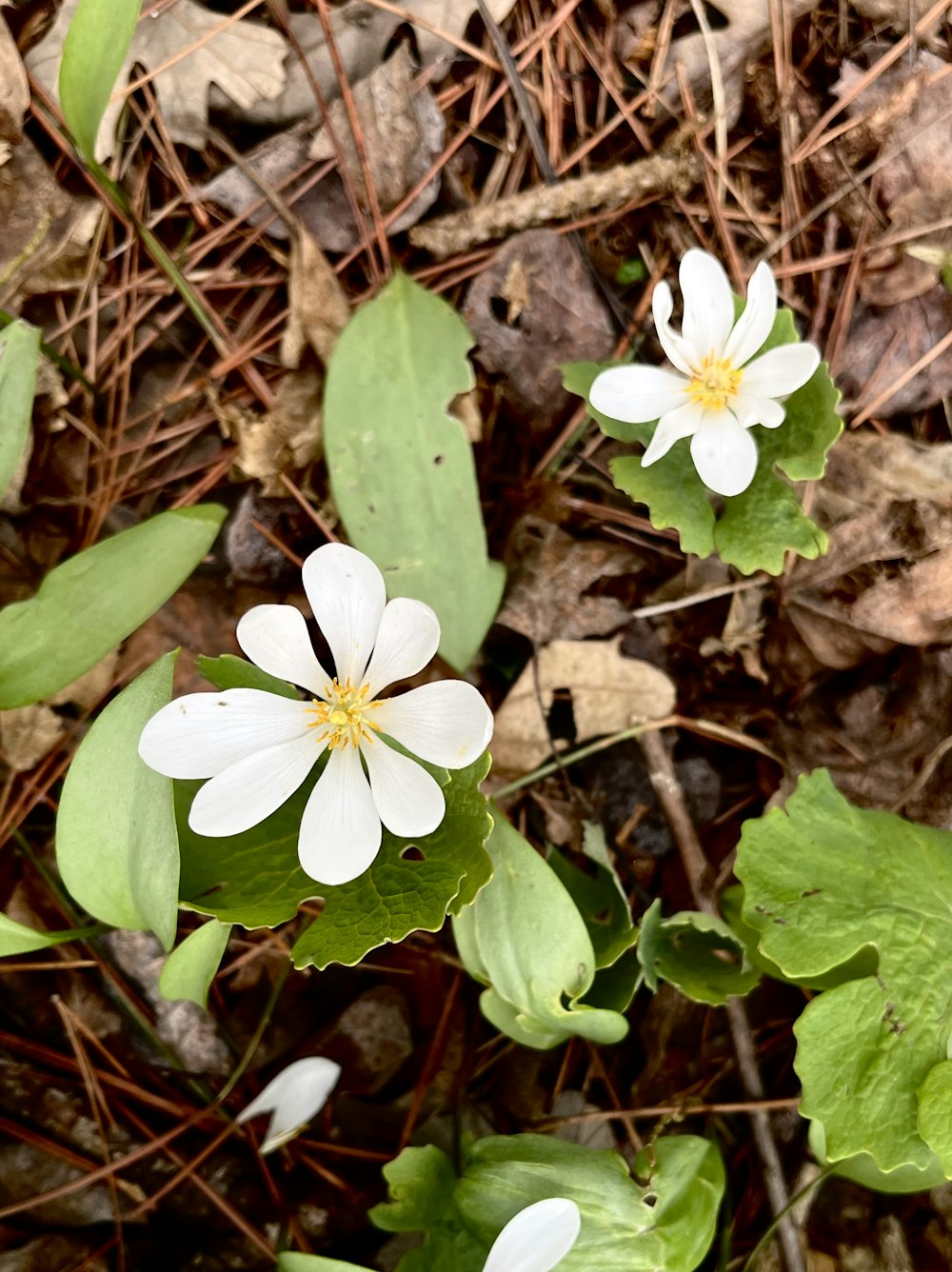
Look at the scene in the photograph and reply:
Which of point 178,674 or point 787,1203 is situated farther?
point 178,674

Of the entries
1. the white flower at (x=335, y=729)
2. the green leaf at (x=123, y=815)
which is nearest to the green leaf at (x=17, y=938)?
the green leaf at (x=123, y=815)

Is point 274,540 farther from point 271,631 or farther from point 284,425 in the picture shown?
point 271,631

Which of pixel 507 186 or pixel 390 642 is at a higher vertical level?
pixel 507 186

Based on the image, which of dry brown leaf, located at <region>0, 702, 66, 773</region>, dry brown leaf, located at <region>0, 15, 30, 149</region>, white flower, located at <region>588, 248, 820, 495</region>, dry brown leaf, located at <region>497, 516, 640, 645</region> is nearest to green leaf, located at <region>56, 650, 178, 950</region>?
dry brown leaf, located at <region>0, 702, 66, 773</region>

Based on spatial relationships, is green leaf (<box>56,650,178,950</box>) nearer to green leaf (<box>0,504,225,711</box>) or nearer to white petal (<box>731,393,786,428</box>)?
green leaf (<box>0,504,225,711</box>)

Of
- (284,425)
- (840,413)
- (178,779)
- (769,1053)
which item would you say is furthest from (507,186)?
(769,1053)

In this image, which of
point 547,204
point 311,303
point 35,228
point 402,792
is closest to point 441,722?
point 402,792
